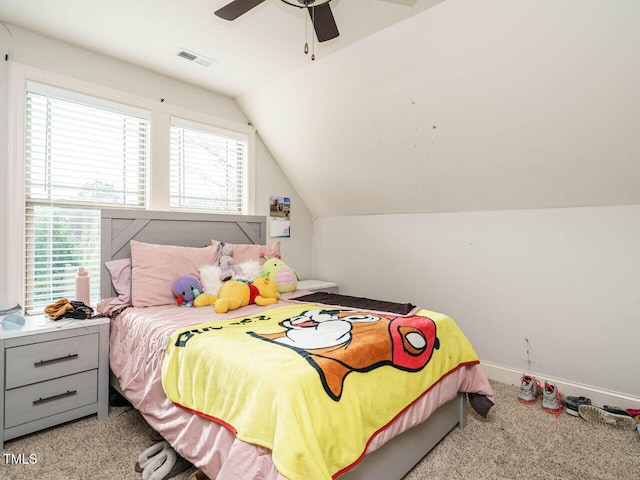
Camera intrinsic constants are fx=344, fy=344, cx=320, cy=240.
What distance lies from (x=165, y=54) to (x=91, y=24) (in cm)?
49

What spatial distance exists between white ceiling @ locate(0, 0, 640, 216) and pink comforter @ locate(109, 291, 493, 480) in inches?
57.5

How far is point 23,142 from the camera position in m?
2.33

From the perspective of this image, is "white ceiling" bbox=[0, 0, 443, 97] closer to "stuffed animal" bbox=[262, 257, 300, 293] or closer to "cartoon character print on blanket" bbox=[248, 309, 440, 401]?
"stuffed animal" bbox=[262, 257, 300, 293]

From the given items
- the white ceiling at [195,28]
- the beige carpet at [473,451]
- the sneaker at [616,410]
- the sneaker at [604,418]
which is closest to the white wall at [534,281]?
the sneaker at [616,410]

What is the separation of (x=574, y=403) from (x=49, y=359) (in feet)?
10.6

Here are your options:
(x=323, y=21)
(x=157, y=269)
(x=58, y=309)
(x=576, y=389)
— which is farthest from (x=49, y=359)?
(x=576, y=389)

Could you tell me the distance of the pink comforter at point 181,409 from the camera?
115 centimetres

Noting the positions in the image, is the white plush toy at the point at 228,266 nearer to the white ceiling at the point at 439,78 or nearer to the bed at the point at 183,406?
the bed at the point at 183,406

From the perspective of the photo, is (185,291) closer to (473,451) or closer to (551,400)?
(473,451)

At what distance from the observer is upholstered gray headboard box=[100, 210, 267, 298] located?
2.55 meters

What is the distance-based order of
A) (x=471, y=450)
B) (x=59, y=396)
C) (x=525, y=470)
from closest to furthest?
(x=525, y=470)
(x=471, y=450)
(x=59, y=396)

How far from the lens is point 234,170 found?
3582mm

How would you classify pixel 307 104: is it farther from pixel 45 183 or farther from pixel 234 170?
pixel 45 183

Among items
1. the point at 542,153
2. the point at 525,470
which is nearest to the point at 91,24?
the point at 542,153
